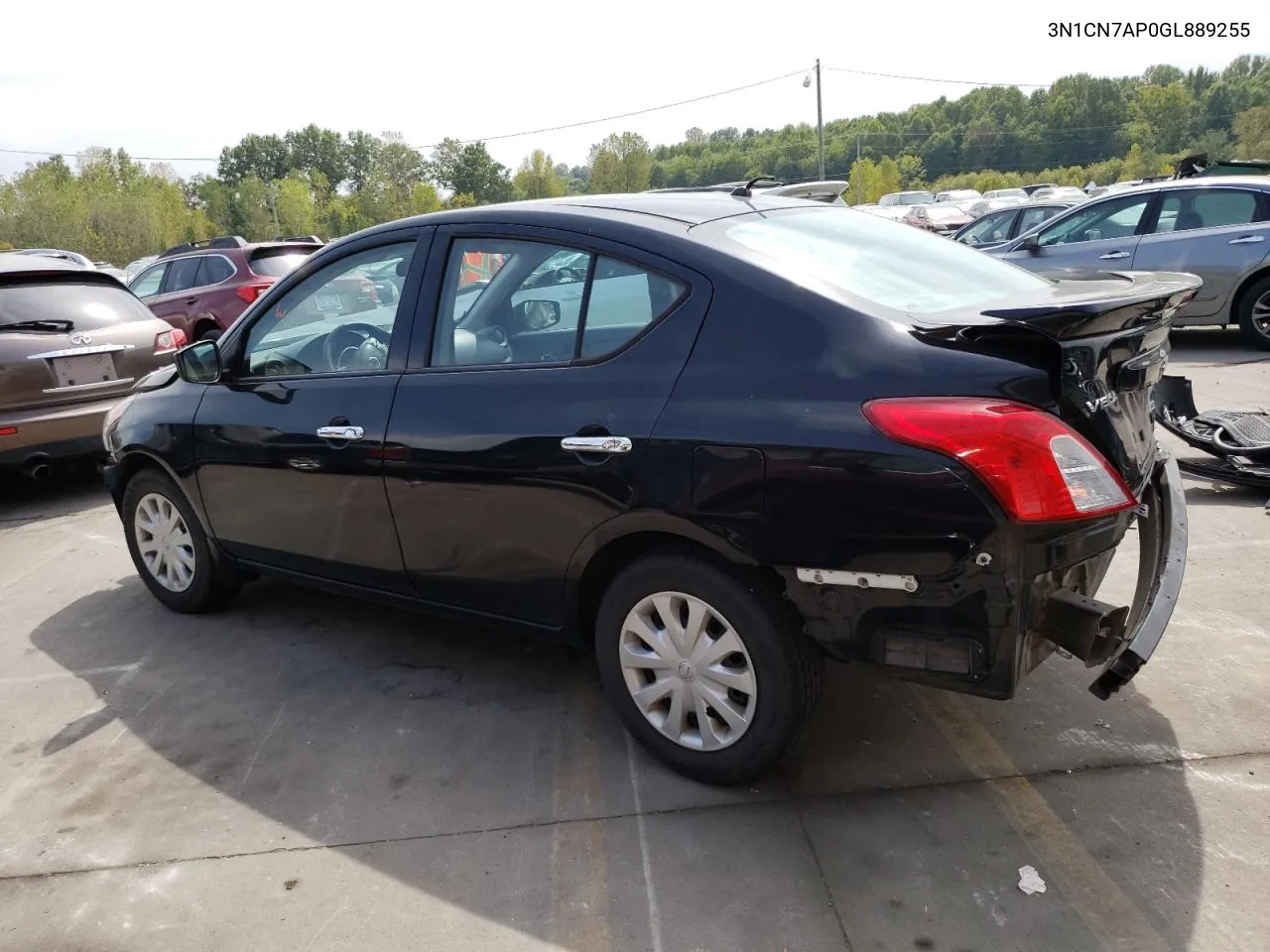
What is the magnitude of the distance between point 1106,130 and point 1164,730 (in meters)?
110

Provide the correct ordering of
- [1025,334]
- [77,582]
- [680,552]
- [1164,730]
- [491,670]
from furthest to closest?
[77,582] < [491,670] < [1164,730] < [680,552] < [1025,334]

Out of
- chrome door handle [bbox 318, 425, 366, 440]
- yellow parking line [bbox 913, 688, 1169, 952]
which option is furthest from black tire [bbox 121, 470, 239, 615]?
yellow parking line [bbox 913, 688, 1169, 952]

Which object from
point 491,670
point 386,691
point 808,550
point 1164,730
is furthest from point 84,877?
point 1164,730

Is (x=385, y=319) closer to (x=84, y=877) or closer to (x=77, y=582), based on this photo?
(x=84, y=877)

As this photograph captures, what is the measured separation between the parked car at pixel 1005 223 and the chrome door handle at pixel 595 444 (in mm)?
11475

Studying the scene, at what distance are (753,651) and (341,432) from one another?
176cm

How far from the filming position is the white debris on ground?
2.44 meters

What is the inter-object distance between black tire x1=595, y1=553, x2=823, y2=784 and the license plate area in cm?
544

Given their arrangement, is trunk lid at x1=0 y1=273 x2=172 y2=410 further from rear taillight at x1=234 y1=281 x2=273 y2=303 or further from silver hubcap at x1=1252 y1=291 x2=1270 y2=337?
silver hubcap at x1=1252 y1=291 x2=1270 y2=337

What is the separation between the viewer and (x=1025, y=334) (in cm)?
242

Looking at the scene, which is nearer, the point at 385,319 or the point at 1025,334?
the point at 1025,334

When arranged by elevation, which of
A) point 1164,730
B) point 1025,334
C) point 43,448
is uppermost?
point 1025,334

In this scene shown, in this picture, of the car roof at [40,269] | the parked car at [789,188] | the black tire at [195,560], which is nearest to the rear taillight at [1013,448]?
the parked car at [789,188]

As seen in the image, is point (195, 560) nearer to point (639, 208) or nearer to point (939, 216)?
point (639, 208)
